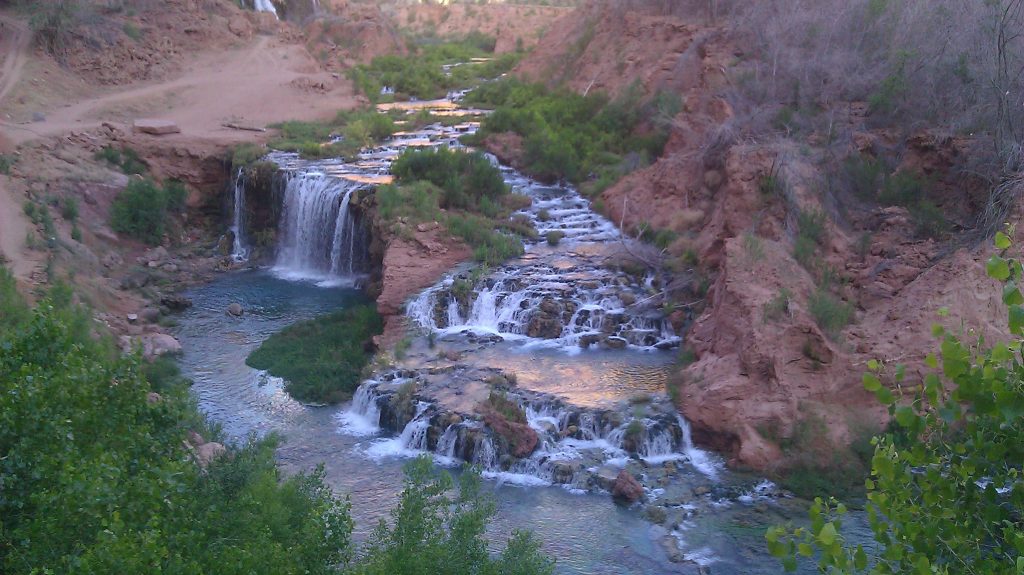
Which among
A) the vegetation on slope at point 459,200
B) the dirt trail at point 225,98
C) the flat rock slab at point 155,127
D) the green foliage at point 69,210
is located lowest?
the green foliage at point 69,210

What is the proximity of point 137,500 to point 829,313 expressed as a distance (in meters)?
10.6

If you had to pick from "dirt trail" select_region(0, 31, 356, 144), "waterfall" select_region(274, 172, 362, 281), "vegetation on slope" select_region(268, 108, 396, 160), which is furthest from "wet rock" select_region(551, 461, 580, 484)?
"dirt trail" select_region(0, 31, 356, 144)

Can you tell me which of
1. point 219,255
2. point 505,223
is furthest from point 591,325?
point 219,255

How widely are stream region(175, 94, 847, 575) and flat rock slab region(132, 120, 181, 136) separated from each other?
5536 mm

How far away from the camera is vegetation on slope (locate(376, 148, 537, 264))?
60.4 feet

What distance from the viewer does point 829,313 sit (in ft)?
43.8

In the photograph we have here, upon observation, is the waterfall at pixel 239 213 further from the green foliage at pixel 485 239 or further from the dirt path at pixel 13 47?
the dirt path at pixel 13 47

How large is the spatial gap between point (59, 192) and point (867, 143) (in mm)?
16424

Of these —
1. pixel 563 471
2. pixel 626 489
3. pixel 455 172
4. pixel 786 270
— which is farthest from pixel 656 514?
pixel 455 172

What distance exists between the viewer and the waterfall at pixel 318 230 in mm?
20266

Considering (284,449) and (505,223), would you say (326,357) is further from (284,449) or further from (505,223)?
(505,223)

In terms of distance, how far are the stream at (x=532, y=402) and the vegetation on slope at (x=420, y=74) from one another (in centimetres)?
1427

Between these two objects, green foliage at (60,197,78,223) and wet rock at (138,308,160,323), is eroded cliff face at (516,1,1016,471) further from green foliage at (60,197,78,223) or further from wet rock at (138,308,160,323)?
green foliage at (60,197,78,223)

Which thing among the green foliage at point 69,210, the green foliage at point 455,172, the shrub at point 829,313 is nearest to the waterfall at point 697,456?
the shrub at point 829,313
